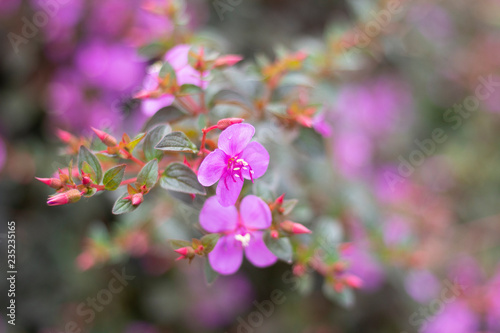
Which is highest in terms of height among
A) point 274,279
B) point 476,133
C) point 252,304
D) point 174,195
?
point 174,195

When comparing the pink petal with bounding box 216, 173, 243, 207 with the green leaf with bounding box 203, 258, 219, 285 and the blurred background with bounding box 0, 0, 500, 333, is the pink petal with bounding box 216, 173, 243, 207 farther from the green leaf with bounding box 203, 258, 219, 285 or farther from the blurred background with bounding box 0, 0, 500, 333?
the blurred background with bounding box 0, 0, 500, 333

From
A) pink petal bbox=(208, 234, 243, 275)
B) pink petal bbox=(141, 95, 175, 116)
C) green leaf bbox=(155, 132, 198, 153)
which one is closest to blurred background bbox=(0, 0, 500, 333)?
pink petal bbox=(141, 95, 175, 116)

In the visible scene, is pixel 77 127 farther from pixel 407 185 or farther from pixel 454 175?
pixel 454 175

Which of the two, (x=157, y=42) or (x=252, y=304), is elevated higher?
(x=157, y=42)

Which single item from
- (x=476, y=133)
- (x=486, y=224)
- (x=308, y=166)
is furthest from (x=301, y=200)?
(x=476, y=133)

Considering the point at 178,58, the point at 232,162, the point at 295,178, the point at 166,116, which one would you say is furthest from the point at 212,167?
the point at 295,178

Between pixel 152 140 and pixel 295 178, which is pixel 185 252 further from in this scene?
pixel 295 178
